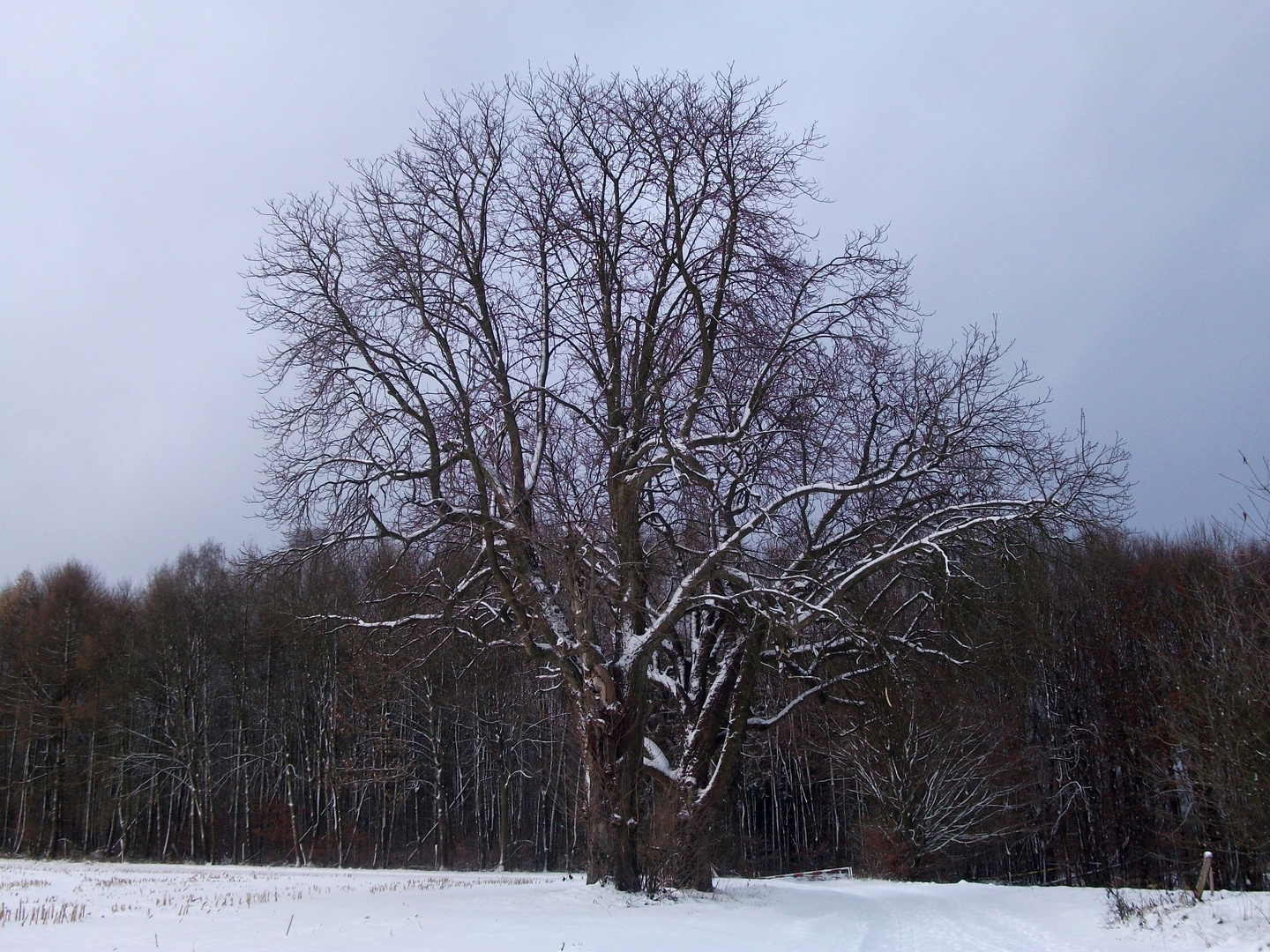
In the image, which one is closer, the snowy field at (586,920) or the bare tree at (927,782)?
the snowy field at (586,920)

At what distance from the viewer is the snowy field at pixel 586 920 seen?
8.51 metres

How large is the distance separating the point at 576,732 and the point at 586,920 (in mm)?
4491

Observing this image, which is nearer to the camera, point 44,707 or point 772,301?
Result: point 772,301

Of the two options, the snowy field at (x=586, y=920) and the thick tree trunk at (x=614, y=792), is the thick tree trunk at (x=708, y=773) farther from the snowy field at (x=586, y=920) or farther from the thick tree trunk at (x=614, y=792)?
the thick tree trunk at (x=614, y=792)

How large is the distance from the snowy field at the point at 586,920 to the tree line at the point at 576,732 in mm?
1609

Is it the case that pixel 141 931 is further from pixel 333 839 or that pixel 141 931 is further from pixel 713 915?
pixel 333 839

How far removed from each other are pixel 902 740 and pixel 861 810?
7.48m

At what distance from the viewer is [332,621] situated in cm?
1506

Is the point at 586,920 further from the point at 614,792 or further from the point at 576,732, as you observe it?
the point at 576,732

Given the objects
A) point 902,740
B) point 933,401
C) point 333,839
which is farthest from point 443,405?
point 333,839

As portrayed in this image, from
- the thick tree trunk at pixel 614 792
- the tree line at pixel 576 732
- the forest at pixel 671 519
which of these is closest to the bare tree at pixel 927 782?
the tree line at pixel 576 732

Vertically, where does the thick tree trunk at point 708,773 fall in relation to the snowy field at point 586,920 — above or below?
above

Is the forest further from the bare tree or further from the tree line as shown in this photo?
the bare tree

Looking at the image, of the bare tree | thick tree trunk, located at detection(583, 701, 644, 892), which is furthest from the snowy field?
the bare tree
